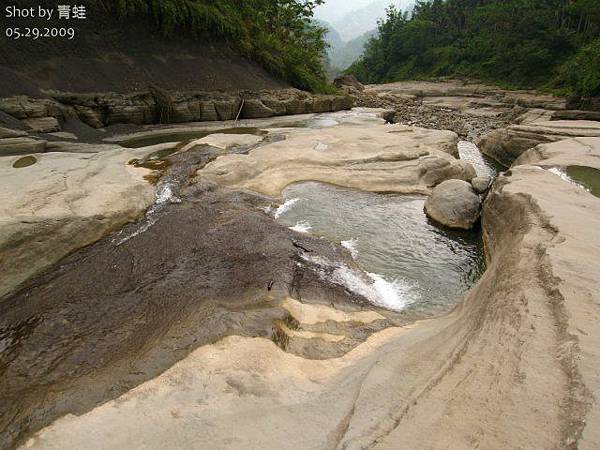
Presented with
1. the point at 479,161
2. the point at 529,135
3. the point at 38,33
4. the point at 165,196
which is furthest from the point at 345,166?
the point at 38,33

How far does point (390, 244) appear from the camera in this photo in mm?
7348

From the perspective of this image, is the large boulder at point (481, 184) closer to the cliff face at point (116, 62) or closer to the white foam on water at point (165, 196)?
the white foam on water at point (165, 196)

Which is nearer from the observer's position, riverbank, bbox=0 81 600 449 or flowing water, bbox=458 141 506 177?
riverbank, bbox=0 81 600 449

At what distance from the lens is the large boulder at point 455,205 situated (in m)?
8.12

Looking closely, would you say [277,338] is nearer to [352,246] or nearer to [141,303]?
[141,303]

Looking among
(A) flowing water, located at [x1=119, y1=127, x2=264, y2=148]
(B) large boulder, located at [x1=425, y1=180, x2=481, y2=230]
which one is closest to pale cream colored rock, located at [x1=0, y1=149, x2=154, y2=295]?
(A) flowing water, located at [x1=119, y1=127, x2=264, y2=148]

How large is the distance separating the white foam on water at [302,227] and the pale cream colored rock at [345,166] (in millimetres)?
1623

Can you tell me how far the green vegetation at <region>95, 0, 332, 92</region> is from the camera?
19938 millimetres

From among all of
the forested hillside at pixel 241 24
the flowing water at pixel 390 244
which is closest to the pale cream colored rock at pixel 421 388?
the flowing water at pixel 390 244

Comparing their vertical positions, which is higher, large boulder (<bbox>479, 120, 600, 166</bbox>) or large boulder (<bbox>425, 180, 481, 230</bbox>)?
large boulder (<bbox>479, 120, 600, 166</bbox>)

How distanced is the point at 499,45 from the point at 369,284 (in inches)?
2139

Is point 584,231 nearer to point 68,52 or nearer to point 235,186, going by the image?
point 235,186

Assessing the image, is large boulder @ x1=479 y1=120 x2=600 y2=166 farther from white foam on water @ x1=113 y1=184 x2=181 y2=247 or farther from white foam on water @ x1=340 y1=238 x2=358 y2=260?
white foam on water @ x1=113 y1=184 x2=181 y2=247

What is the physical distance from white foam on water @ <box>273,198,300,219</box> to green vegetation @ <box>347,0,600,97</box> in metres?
26.0
